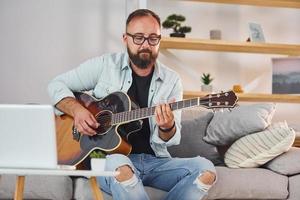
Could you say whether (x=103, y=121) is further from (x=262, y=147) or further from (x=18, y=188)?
(x=262, y=147)

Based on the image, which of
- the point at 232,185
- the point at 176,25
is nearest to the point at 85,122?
the point at 232,185

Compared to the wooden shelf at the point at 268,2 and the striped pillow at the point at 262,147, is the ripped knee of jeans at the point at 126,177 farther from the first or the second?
the wooden shelf at the point at 268,2

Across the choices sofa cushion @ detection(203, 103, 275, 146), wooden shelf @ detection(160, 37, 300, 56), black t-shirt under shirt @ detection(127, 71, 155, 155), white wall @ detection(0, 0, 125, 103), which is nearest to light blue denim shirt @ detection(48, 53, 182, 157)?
black t-shirt under shirt @ detection(127, 71, 155, 155)

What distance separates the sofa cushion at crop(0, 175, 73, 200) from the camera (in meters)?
2.41

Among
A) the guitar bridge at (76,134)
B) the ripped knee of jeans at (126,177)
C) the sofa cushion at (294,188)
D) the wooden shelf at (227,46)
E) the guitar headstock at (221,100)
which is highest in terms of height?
the wooden shelf at (227,46)

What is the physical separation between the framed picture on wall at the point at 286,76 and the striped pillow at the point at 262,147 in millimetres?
1042

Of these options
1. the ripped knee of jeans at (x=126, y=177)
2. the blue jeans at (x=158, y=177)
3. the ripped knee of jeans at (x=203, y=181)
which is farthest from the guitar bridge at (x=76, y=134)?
the ripped knee of jeans at (x=203, y=181)

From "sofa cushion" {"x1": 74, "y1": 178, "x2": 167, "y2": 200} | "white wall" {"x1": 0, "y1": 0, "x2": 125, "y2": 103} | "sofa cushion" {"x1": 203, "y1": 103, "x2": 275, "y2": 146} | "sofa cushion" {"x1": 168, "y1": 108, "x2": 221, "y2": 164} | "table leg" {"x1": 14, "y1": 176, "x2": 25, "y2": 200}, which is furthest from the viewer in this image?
"white wall" {"x1": 0, "y1": 0, "x2": 125, "y2": 103}

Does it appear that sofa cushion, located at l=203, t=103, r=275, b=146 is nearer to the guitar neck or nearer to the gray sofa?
the gray sofa

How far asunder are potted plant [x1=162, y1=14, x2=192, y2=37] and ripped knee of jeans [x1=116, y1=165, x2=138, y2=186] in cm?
161

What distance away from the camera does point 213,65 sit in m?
3.89

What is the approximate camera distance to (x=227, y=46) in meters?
3.69

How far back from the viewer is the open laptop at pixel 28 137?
71.1 inches

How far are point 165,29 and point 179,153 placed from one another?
1.12 m
